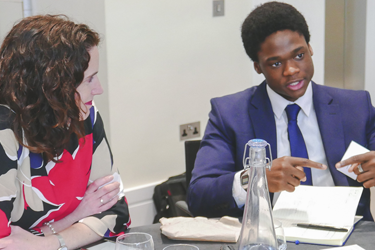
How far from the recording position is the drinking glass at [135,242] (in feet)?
2.80

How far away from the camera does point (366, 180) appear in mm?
1509

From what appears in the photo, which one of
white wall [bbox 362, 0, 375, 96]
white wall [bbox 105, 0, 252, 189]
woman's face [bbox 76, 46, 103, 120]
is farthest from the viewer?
white wall [bbox 362, 0, 375, 96]

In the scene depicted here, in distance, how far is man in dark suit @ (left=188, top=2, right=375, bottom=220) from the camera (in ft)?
5.48

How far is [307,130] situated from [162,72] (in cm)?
144

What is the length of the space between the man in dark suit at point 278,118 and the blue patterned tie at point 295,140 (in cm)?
2

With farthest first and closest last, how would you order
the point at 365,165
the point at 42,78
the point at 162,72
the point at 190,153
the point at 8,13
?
the point at 162,72 → the point at 8,13 → the point at 190,153 → the point at 365,165 → the point at 42,78

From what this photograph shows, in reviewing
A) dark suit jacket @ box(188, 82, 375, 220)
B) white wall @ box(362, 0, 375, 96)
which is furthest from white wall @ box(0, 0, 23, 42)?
white wall @ box(362, 0, 375, 96)

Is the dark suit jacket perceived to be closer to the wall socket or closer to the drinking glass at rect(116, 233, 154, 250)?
the drinking glass at rect(116, 233, 154, 250)

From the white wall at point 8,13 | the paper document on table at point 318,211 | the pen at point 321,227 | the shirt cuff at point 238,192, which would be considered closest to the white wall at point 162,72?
the white wall at point 8,13

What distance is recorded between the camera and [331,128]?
1.74 meters

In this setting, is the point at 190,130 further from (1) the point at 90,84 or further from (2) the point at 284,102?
(1) the point at 90,84

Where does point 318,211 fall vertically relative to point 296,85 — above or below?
below

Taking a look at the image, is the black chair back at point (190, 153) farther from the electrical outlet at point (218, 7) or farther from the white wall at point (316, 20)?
the white wall at point (316, 20)

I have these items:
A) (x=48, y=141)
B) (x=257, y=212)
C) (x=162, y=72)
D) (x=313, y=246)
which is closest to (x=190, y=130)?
(x=162, y=72)
